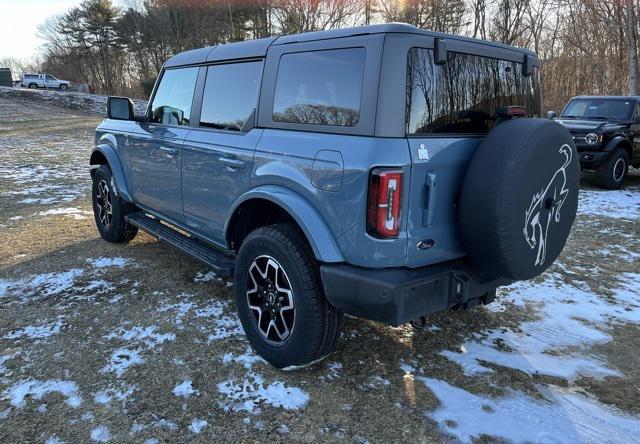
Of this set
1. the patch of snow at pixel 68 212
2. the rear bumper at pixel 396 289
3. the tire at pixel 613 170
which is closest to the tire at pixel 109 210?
the patch of snow at pixel 68 212

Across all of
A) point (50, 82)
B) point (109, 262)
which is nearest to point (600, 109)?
point (109, 262)

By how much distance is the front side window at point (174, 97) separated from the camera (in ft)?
13.0

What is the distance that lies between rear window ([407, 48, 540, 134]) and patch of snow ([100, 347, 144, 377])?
2.24 metres

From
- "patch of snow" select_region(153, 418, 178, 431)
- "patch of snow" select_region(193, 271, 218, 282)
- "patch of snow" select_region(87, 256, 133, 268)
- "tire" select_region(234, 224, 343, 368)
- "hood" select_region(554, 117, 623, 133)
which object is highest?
"hood" select_region(554, 117, 623, 133)

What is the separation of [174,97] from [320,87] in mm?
1972

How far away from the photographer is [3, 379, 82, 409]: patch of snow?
8.80ft

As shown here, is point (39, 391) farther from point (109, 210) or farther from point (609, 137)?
point (609, 137)

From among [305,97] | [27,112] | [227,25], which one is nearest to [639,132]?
[305,97]

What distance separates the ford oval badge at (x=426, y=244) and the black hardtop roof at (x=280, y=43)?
1.09 metres

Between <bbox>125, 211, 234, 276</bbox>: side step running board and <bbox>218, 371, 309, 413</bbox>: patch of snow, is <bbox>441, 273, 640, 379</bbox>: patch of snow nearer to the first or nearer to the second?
<bbox>218, 371, 309, 413</bbox>: patch of snow

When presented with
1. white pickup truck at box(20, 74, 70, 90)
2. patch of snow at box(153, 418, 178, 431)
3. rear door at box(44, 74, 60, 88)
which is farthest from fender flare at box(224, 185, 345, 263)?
rear door at box(44, 74, 60, 88)

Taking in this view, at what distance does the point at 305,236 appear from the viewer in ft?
9.25

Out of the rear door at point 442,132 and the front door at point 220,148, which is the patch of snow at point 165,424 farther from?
the rear door at point 442,132

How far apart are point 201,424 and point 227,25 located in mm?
38200
